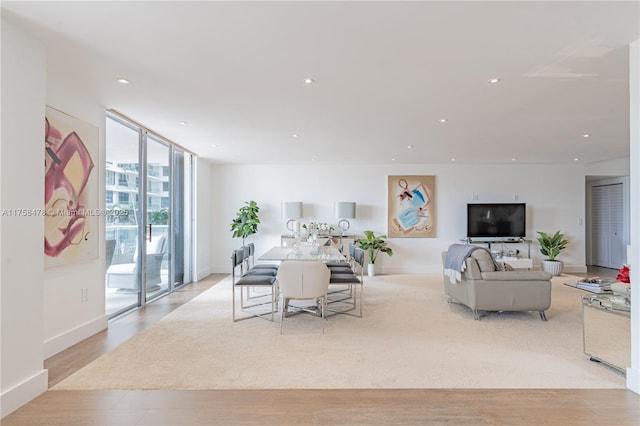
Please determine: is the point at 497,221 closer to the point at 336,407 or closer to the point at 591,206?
the point at 591,206

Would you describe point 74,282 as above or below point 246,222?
below

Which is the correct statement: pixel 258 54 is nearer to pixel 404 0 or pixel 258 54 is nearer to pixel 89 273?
pixel 404 0

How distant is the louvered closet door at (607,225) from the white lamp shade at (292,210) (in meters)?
7.50

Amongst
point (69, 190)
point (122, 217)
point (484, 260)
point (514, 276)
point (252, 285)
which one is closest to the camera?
point (69, 190)

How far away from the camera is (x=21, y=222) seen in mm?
2309

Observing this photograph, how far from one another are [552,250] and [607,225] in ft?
7.32

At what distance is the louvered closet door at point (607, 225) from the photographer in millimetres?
7996

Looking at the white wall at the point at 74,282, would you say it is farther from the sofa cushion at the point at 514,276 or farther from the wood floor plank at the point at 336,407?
the sofa cushion at the point at 514,276

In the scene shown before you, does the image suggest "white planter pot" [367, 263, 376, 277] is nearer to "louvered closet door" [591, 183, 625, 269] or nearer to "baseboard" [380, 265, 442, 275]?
"baseboard" [380, 265, 442, 275]

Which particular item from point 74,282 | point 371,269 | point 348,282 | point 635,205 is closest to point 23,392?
point 74,282

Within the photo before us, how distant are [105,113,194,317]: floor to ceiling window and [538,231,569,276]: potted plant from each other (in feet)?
25.2

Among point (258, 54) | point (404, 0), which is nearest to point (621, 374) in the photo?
point (404, 0)

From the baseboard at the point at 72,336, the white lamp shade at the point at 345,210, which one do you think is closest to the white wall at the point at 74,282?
the baseboard at the point at 72,336

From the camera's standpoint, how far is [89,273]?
11.9 feet
